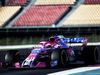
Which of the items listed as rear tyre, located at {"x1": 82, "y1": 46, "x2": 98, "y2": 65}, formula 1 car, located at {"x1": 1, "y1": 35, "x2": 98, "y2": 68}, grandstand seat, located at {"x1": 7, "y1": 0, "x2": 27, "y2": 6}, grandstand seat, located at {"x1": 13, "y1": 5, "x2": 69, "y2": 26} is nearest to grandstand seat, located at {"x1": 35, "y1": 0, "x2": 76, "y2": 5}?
grandstand seat, located at {"x1": 13, "y1": 5, "x2": 69, "y2": 26}

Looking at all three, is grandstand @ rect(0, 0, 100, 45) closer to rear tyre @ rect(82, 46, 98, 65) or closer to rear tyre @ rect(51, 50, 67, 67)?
rear tyre @ rect(82, 46, 98, 65)

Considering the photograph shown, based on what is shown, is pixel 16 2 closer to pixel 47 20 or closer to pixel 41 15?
pixel 41 15

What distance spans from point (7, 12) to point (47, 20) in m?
5.70

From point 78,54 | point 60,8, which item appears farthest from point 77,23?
point 78,54

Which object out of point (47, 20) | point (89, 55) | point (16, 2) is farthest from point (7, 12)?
point (89, 55)

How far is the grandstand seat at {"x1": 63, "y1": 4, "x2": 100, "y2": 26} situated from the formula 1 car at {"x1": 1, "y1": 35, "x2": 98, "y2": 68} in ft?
58.1

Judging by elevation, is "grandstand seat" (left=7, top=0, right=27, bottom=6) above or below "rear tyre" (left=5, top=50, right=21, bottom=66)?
above

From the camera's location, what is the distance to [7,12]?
32438mm

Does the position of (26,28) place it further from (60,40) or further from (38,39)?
(60,40)

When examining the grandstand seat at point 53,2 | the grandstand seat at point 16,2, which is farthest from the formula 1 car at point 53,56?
the grandstand seat at point 16,2

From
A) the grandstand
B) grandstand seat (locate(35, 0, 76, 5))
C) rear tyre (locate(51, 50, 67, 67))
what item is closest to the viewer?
rear tyre (locate(51, 50, 67, 67))

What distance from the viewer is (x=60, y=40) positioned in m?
9.69

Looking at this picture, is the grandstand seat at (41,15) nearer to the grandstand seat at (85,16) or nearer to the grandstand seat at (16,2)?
the grandstand seat at (85,16)

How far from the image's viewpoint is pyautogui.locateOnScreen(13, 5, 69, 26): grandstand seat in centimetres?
2952
